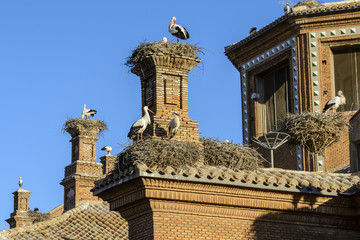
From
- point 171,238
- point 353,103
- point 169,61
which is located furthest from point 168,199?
point 353,103

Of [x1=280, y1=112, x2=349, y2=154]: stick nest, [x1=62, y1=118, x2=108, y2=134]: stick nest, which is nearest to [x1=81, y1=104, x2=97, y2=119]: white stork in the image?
[x1=62, y1=118, x2=108, y2=134]: stick nest

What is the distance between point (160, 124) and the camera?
1758cm

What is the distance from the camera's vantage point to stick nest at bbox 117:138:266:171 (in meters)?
15.5

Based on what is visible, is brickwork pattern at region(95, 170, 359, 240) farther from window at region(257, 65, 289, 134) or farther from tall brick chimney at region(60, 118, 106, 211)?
tall brick chimney at region(60, 118, 106, 211)

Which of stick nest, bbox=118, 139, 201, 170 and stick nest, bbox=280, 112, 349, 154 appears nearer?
stick nest, bbox=118, 139, 201, 170

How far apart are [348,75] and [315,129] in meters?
5.67

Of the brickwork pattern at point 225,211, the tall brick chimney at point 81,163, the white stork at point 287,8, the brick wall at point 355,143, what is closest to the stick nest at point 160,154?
the brickwork pattern at point 225,211

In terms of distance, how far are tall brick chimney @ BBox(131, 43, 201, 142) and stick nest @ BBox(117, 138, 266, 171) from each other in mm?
868

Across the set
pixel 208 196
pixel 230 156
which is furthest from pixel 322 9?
pixel 208 196

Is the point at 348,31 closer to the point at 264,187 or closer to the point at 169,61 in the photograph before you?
the point at 169,61

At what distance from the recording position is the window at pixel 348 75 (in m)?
25.6

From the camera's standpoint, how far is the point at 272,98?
2717 centimetres

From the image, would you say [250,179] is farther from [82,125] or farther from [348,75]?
[82,125]

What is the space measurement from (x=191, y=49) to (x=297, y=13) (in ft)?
26.5
